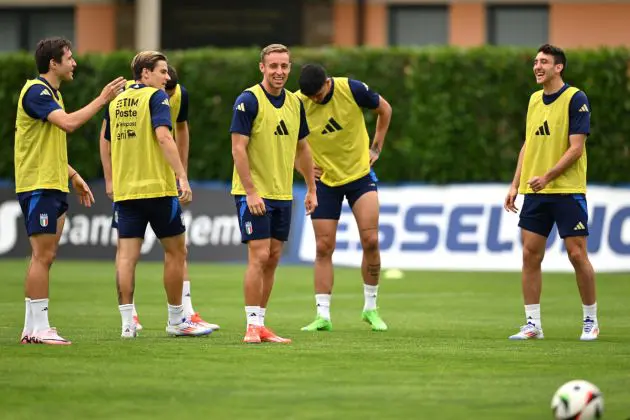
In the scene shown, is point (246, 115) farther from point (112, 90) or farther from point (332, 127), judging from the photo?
point (332, 127)

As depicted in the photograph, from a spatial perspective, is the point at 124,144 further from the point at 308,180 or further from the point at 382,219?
the point at 382,219

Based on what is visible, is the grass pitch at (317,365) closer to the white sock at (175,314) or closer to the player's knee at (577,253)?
the white sock at (175,314)

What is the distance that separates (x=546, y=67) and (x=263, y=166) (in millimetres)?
2592

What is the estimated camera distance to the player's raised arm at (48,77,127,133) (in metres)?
11.6

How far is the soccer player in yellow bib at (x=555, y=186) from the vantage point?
12.6m

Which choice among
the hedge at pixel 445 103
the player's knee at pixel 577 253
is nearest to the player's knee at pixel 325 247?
the player's knee at pixel 577 253

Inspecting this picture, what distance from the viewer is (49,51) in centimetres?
1204

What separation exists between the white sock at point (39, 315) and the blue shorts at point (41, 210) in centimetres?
56

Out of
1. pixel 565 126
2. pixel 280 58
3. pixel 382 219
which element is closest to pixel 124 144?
pixel 280 58

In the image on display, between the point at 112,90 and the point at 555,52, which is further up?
the point at 555,52

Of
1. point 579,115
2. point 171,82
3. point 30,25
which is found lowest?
point 579,115

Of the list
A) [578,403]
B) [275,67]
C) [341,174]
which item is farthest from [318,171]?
[578,403]

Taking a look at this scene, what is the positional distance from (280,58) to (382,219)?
437 inches

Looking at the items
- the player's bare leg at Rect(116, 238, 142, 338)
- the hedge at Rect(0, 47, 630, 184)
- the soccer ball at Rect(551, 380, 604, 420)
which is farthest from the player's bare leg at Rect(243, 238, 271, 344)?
the hedge at Rect(0, 47, 630, 184)
